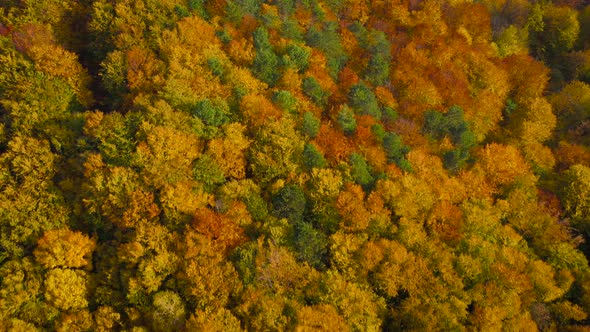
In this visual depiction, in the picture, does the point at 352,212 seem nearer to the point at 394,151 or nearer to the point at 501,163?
the point at 394,151

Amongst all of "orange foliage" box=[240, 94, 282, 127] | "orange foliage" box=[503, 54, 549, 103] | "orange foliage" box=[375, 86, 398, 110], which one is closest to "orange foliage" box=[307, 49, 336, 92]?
"orange foliage" box=[375, 86, 398, 110]

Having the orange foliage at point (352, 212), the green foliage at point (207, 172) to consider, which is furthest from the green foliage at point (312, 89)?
the green foliage at point (207, 172)

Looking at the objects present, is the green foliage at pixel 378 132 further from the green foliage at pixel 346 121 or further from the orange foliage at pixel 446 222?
the orange foliage at pixel 446 222

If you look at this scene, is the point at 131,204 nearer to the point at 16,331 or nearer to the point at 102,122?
the point at 102,122

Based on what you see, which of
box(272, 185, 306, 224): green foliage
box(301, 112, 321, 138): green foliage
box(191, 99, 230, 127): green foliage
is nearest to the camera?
box(272, 185, 306, 224): green foliage

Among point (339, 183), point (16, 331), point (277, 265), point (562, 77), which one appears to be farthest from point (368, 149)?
point (562, 77)

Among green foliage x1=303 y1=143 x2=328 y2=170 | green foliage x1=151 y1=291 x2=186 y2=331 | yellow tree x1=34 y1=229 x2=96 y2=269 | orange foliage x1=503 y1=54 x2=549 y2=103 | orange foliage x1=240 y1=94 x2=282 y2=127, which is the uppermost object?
orange foliage x1=503 y1=54 x2=549 y2=103

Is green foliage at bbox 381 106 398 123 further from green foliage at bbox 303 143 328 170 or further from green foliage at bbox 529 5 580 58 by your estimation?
green foliage at bbox 529 5 580 58

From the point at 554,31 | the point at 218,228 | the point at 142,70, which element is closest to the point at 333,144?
the point at 218,228
